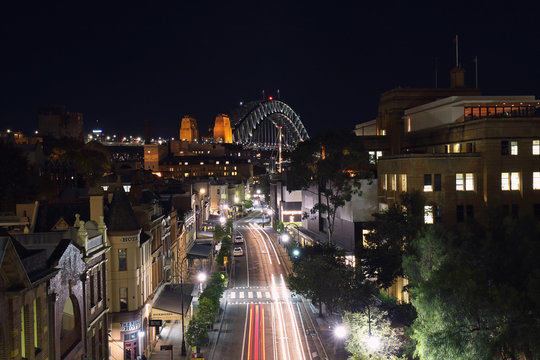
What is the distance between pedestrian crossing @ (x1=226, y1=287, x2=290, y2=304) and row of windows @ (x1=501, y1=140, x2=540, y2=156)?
30.7 metres

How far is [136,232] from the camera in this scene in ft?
132

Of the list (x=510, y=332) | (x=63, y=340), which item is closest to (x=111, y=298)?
(x=63, y=340)

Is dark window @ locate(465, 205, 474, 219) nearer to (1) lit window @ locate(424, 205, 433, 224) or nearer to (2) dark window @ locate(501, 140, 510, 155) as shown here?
(1) lit window @ locate(424, 205, 433, 224)

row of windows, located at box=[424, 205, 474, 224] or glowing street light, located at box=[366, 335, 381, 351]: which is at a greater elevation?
row of windows, located at box=[424, 205, 474, 224]

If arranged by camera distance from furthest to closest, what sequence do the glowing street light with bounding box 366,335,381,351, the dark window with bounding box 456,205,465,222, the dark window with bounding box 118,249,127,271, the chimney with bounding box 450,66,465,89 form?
the chimney with bounding box 450,66,465,89 < the dark window with bounding box 456,205,465,222 < the dark window with bounding box 118,249,127,271 < the glowing street light with bounding box 366,335,381,351

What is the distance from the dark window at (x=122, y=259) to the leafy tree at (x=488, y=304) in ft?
73.7

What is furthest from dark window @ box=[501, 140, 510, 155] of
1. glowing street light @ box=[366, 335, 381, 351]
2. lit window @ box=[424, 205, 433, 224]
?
glowing street light @ box=[366, 335, 381, 351]

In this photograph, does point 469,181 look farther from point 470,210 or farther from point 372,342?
point 372,342

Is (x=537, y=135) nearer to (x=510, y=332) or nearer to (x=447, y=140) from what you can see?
(x=447, y=140)

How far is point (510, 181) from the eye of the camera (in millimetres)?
57156

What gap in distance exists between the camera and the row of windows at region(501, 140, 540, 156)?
56406 millimetres

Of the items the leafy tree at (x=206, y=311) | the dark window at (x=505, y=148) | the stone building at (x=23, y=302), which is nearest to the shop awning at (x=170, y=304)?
the leafy tree at (x=206, y=311)

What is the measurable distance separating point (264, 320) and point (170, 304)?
10950 mm

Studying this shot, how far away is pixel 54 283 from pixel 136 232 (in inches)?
633
